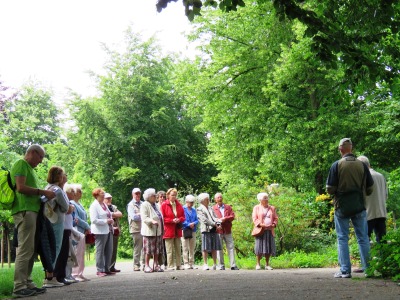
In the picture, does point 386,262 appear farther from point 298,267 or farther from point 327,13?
point 298,267

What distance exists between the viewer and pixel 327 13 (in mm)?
11227

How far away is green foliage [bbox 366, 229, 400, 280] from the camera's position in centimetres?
934

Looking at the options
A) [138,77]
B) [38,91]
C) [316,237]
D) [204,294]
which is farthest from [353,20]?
[38,91]

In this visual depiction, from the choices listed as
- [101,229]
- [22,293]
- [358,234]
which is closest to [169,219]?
[101,229]

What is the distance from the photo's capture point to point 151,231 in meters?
16.3

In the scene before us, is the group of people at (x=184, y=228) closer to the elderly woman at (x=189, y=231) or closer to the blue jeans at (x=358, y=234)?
the elderly woman at (x=189, y=231)

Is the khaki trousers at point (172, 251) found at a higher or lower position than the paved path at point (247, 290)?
higher

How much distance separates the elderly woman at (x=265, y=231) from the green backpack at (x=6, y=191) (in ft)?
26.4

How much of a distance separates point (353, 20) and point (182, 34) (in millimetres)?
22016

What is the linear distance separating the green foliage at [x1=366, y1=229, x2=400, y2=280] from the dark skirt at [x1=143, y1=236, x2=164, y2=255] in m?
7.46

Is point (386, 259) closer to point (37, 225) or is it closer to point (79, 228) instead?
point (37, 225)

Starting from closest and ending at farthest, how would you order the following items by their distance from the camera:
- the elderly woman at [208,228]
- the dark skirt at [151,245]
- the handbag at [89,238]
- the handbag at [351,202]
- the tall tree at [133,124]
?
the handbag at [351,202]
the handbag at [89,238]
the dark skirt at [151,245]
the elderly woman at [208,228]
the tall tree at [133,124]

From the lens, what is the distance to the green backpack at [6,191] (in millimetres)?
9469

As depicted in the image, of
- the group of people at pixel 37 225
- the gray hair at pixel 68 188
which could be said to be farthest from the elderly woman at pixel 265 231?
the group of people at pixel 37 225
